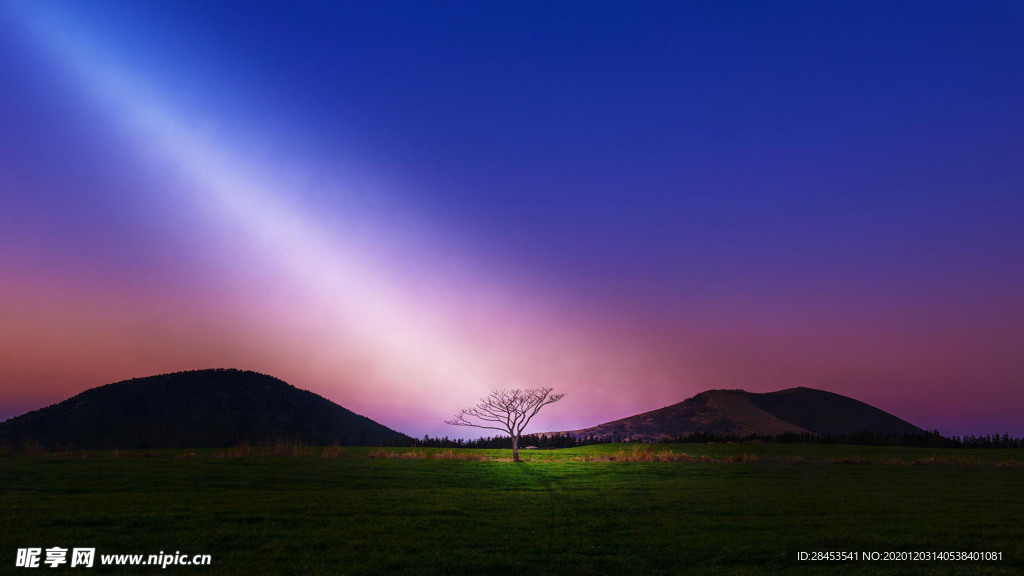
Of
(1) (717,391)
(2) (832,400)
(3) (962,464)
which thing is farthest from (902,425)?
(3) (962,464)

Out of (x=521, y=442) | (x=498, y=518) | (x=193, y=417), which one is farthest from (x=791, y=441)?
(x=193, y=417)

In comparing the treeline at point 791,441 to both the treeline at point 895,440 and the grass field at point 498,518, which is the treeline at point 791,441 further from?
the grass field at point 498,518

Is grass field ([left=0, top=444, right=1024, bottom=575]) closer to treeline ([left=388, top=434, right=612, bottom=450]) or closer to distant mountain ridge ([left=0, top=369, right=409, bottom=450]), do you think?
treeline ([left=388, top=434, right=612, bottom=450])

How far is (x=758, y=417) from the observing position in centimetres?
9044

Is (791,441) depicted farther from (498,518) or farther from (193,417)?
(193,417)

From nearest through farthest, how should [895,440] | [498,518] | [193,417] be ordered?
[498,518]
[895,440]
[193,417]

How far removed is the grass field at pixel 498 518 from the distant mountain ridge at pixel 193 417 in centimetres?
6970

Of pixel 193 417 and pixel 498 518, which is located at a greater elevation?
pixel 193 417

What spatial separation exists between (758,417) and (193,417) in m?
89.2

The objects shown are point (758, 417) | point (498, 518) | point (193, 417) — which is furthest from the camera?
point (193, 417)

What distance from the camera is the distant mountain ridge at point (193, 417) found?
91.6 m

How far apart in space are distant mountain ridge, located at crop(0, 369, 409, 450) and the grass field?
229ft

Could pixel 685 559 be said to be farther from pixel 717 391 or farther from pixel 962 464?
pixel 717 391

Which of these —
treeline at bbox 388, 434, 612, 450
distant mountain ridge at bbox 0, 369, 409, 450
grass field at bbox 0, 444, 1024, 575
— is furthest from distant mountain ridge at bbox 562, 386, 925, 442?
grass field at bbox 0, 444, 1024, 575
